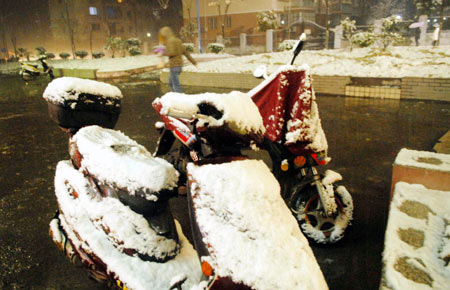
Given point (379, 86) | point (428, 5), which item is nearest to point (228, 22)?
point (428, 5)

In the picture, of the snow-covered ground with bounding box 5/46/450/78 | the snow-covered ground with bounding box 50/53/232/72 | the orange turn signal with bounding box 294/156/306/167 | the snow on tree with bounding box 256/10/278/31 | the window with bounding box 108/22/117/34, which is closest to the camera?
the orange turn signal with bounding box 294/156/306/167

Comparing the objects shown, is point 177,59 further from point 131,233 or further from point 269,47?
point 269,47

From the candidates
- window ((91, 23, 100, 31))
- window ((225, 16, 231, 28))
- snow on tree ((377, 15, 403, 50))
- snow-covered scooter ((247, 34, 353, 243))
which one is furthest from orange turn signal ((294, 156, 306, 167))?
window ((91, 23, 100, 31))

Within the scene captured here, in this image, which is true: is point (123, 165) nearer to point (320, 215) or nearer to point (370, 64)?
point (320, 215)

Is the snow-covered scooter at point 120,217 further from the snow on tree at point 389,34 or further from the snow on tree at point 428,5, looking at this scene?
the snow on tree at point 428,5

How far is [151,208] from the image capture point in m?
1.85

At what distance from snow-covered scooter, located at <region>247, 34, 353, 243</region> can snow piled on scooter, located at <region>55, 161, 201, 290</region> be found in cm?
123

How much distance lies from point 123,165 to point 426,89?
348 inches

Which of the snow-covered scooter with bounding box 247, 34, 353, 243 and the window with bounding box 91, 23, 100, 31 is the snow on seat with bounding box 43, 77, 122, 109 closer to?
the snow-covered scooter with bounding box 247, 34, 353, 243

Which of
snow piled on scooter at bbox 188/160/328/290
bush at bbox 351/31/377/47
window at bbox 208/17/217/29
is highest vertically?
window at bbox 208/17/217/29

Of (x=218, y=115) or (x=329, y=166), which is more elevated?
(x=218, y=115)

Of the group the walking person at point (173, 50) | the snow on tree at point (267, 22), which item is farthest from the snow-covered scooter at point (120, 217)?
the snow on tree at point (267, 22)

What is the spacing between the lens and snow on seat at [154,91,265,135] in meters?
1.62

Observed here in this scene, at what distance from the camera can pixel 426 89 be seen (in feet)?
28.2
